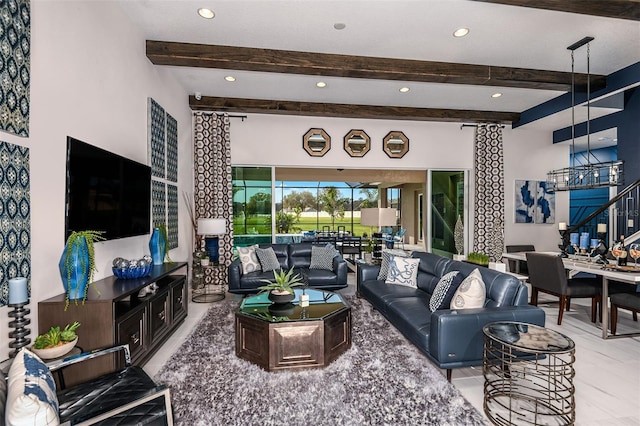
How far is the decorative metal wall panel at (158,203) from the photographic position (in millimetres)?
4241

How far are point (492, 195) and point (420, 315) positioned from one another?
4828mm

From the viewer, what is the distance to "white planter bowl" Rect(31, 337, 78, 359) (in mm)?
1970

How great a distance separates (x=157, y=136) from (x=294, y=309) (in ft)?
9.71

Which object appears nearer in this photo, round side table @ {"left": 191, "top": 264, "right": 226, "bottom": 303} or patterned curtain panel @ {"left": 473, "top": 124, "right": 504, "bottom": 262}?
round side table @ {"left": 191, "top": 264, "right": 226, "bottom": 303}

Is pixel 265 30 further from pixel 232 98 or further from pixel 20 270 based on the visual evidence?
pixel 20 270

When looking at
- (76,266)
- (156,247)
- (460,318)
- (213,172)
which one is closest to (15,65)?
(76,266)

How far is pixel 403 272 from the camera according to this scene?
173 inches

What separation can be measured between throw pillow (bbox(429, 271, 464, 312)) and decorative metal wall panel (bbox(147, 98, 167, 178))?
3663 mm

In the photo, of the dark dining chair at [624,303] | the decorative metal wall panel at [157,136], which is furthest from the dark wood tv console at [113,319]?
the dark dining chair at [624,303]

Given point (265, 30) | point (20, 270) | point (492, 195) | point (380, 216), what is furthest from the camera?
point (492, 195)

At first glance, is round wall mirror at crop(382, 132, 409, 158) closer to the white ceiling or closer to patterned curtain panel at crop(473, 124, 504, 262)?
patterned curtain panel at crop(473, 124, 504, 262)

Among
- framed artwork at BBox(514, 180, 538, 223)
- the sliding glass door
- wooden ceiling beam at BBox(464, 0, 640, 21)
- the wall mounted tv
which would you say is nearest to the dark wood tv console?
the wall mounted tv

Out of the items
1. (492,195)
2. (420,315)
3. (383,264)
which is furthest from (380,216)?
(492,195)

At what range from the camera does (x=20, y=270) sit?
2104 mm
